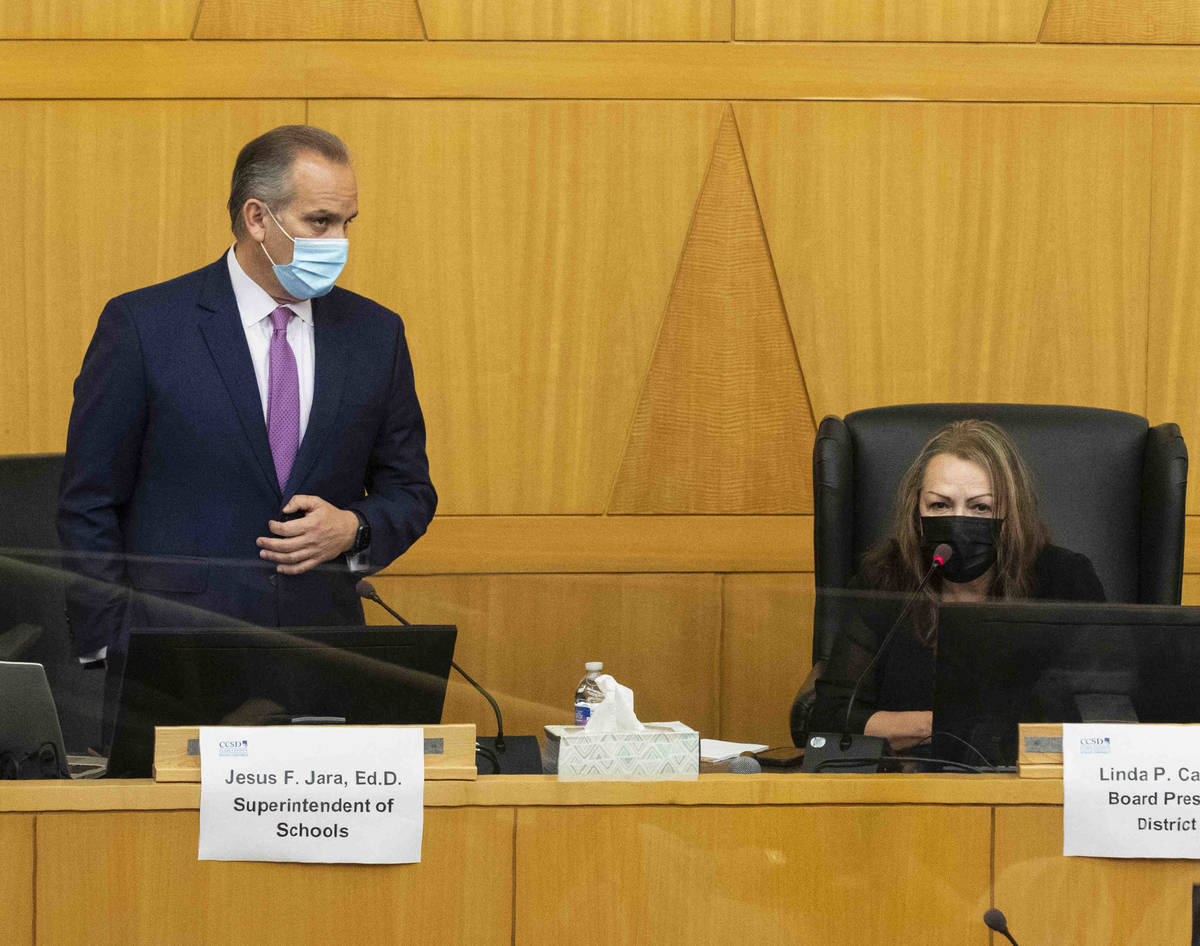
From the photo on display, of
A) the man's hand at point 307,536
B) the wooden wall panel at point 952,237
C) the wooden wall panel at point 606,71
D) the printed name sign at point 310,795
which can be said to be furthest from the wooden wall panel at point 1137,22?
the printed name sign at point 310,795

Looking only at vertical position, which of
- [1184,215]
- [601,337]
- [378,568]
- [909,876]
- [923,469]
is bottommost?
[909,876]

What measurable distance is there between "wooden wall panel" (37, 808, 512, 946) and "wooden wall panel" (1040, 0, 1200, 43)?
8.43ft

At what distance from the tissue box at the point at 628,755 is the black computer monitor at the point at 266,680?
16 cm

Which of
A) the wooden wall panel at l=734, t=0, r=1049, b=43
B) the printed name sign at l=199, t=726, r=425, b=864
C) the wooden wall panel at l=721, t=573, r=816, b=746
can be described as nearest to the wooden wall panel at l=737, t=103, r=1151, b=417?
the wooden wall panel at l=734, t=0, r=1049, b=43

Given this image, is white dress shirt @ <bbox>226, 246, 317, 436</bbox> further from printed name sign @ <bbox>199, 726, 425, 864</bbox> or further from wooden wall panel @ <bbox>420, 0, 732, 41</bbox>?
wooden wall panel @ <bbox>420, 0, 732, 41</bbox>

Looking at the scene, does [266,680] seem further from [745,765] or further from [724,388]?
[724,388]

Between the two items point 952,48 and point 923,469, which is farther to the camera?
point 952,48

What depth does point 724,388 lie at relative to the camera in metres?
3.11

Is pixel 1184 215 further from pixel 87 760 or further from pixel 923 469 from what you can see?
pixel 87 760

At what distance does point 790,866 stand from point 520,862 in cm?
25

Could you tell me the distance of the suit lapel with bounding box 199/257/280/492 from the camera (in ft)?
6.44

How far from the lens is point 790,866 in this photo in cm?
124

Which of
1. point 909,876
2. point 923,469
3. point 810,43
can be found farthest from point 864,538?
point 810,43

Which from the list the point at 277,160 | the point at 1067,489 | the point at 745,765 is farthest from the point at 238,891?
the point at 1067,489
